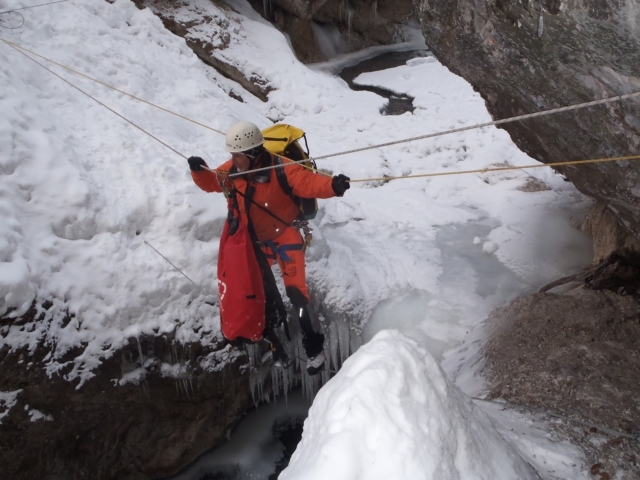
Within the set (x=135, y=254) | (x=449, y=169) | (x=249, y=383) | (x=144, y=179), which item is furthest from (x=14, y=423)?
(x=449, y=169)

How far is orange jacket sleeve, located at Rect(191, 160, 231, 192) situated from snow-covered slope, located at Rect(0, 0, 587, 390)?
2.60 feet

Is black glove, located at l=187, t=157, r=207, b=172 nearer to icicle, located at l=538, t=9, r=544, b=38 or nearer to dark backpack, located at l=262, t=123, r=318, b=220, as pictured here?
dark backpack, located at l=262, t=123, r=318, b=220

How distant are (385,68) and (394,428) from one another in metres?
14.8

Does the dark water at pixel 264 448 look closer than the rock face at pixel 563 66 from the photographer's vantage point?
No

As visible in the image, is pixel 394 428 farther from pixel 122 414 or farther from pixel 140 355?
pixel 122 414

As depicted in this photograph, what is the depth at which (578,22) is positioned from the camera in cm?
291

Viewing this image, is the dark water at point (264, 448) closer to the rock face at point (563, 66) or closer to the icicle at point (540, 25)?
the rock face at point (563, 66)

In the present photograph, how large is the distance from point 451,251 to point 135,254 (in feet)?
13.0

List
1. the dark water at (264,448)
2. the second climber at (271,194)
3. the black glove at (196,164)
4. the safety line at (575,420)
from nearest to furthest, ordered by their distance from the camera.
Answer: the safety line at (575,420), the second climber at (271,194), the black glove at (196,164), the dark water at (264,448)

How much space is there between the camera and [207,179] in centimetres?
386

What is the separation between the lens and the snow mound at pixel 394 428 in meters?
1.76

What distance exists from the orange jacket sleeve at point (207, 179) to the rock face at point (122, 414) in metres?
1.41

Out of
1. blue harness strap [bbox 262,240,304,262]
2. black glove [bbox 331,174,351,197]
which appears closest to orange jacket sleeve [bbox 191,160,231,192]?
blue harness strap [bbox 262,240,304,262]

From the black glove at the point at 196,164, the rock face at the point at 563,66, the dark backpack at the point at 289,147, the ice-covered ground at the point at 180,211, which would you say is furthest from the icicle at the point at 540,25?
the ice-covered ground at the point at 180,211
